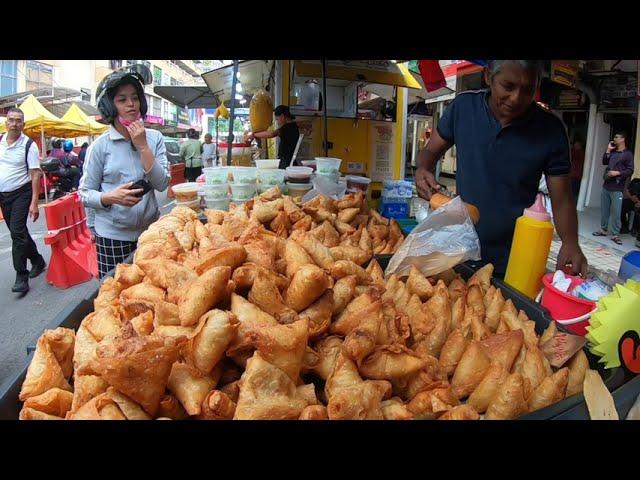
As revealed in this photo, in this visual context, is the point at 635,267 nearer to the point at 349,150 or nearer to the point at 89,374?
the point at 89,374

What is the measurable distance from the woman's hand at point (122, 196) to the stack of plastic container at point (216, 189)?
1.67ft

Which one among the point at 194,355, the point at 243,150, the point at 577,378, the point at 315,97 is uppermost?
the point at 315,97

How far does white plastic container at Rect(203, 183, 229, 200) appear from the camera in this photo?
322 centimetres

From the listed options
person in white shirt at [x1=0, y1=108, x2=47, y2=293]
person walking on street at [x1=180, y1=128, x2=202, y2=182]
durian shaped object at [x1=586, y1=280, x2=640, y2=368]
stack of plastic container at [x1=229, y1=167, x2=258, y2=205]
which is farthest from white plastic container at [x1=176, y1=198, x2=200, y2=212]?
person walking on street at [x1=180, y1=128, x2=202, y2=182]

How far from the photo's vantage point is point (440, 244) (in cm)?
211

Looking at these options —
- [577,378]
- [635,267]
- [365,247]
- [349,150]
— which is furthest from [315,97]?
[577,378]

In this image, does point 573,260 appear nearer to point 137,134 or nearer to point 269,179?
point 269,179

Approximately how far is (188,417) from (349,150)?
5.90 m

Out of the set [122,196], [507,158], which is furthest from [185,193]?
[507,158]

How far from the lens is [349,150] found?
6.70m

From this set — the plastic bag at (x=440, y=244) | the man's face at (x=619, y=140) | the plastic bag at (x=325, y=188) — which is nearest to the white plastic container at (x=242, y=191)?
the plastic bag at (x=325, y=188)

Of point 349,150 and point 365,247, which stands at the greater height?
point 349,150

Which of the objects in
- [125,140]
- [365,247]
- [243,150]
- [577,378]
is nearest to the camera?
[577,378]

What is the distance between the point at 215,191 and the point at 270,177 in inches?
16.7
